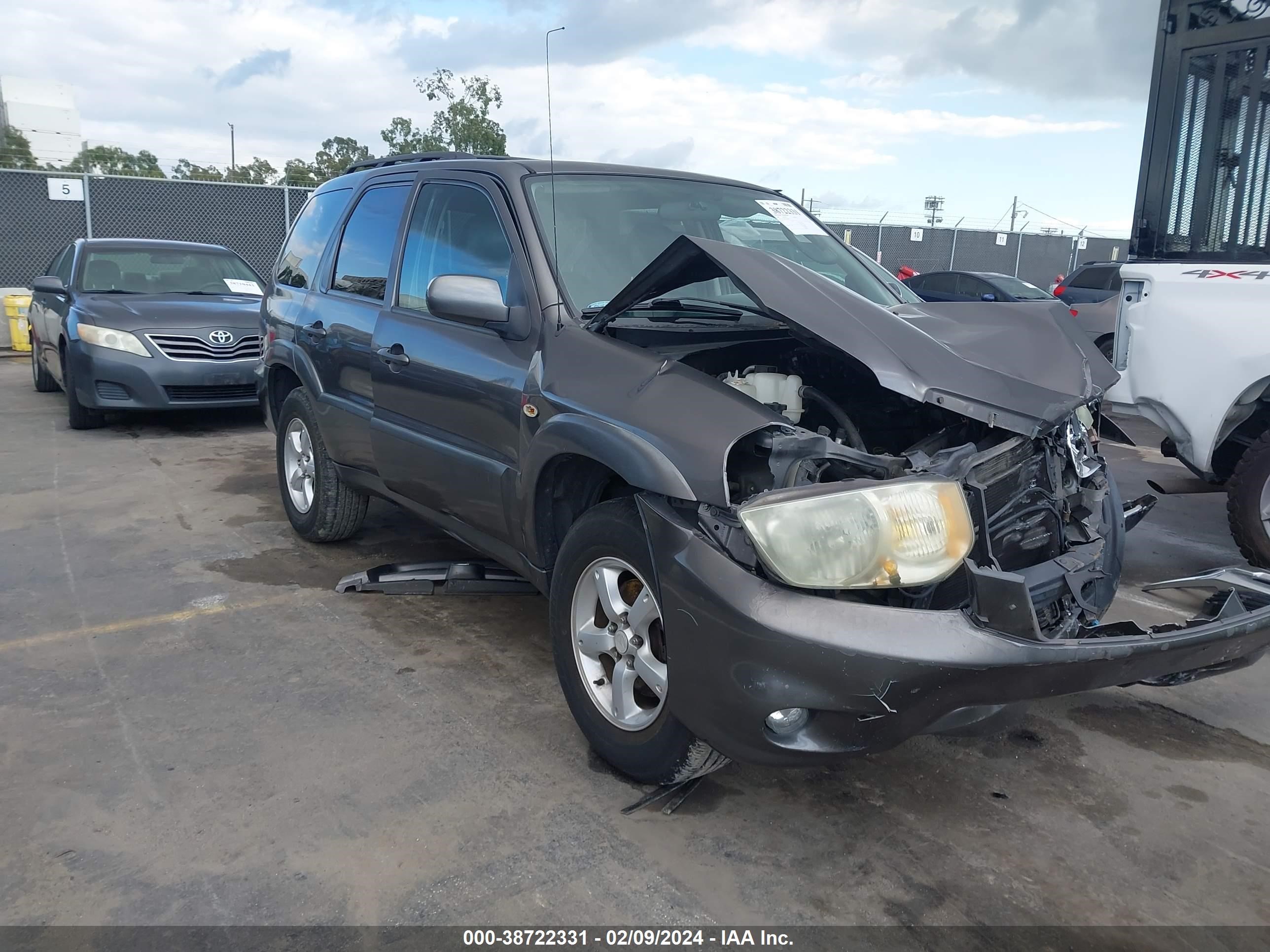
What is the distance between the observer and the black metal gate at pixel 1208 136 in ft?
15.6

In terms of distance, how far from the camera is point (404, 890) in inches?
96.7

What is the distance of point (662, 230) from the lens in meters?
3.81

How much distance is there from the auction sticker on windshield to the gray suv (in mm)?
19

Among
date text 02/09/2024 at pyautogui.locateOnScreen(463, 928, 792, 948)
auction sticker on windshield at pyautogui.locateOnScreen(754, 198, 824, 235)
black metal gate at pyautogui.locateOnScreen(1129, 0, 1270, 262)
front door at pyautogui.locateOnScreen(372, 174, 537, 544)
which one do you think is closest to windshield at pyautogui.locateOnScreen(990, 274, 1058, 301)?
black metal gate at pyautogui.locateOnScreen(1129, 0, 1270, 262)

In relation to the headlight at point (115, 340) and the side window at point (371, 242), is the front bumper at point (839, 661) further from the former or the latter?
the headlight at point (115, 340)

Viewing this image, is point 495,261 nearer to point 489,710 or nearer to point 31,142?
point 489,710

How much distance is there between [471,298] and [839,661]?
1743 mm

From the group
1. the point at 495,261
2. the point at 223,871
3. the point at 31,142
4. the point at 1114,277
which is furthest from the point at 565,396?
the point at 31,142

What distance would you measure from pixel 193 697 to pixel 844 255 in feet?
10.4

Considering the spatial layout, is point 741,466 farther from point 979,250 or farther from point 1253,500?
point 979,250

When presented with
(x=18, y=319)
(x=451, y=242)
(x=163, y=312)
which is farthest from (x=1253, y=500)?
(x=18, y=319)

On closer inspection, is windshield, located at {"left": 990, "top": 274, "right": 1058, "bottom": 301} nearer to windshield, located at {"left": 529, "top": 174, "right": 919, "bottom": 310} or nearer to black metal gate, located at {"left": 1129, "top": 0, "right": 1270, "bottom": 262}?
black metal gate, located at {"left": 1129, "top": 0, "right": 1270, "bottom": 262}

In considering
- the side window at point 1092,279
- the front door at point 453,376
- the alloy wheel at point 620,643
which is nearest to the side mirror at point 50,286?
the front door at point 453,376

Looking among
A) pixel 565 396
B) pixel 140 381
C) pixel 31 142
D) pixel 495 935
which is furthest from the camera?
pixel 31 142
